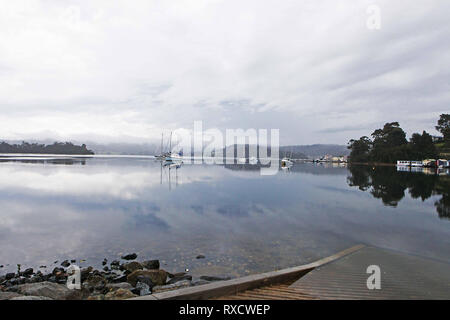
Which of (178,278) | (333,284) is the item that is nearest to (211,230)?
(178,278)

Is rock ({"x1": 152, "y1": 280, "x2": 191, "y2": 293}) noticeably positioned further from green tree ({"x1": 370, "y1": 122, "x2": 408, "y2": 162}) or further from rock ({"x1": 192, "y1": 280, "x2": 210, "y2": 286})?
green tree ({"x1": 370, "y1": 122, "x2": 408, "y2": 162})

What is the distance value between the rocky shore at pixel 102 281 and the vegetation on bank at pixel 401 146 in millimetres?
140512

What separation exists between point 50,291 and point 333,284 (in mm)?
7026

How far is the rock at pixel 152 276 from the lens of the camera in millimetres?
7754

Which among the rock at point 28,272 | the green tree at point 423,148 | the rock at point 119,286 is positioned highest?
the green tree at point 423,148

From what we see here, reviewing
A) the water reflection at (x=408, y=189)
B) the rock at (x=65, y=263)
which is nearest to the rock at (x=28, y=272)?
the rock at (x=65, y=263)

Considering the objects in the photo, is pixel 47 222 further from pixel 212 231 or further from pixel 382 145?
pixel 382 145

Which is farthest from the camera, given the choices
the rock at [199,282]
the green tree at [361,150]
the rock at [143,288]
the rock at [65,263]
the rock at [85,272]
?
the green tree at [361,150]

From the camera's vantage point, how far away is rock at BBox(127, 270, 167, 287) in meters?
7.75

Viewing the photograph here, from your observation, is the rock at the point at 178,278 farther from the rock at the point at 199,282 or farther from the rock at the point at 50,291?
the rock at the point at 50,291

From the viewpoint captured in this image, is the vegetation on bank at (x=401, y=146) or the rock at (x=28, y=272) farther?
the vegetation on bank at (x=401, y=146)

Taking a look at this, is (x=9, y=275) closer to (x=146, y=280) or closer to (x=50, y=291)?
(x=50, y=291)
